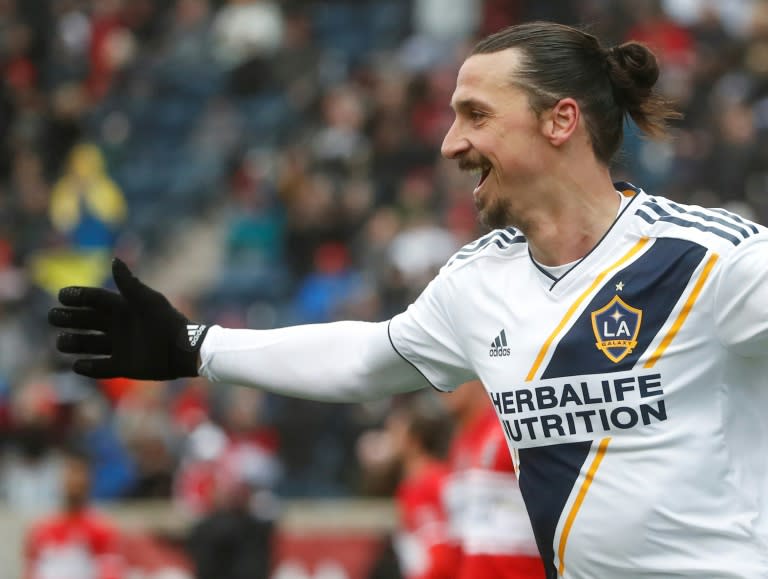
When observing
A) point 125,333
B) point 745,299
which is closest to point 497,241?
point 745,299

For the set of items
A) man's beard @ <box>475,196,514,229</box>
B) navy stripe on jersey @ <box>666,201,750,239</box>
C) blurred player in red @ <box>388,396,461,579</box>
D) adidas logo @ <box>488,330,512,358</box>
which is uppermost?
man's beard @ <box>475,196,514,229</box>

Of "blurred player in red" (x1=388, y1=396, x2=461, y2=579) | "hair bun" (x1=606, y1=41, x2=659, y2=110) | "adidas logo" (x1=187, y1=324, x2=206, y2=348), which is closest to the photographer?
"hair bun" (x1=606, y1=41, x2=659, y2=110)

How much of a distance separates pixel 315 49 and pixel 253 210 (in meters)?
2.41

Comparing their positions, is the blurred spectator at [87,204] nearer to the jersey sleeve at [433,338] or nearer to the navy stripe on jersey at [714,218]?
the jersey sleeve at [433,338]

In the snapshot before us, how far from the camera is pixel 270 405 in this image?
11.2 metres

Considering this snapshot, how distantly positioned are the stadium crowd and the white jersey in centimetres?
520

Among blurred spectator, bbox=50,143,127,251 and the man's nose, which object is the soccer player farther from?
blurred spectator, bbox=50,143,127,251

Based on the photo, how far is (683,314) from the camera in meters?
3.33

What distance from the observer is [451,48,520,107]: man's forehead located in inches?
143

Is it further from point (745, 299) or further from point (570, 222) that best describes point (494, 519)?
point (745, 299)

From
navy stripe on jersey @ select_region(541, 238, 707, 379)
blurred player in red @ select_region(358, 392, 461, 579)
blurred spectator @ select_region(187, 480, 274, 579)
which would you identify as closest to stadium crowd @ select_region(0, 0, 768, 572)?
blurred spectator @ select_region(187, 480, 274, 579)

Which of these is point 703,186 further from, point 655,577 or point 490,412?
point 655,577

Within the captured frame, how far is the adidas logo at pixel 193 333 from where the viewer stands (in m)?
3.93

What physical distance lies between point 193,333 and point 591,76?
4.04 feet
